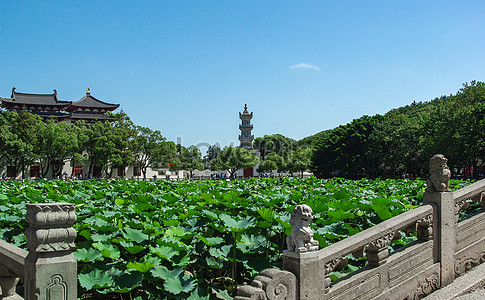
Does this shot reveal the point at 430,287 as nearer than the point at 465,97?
Yes

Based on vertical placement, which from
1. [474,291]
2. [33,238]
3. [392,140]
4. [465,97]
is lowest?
[474,291]

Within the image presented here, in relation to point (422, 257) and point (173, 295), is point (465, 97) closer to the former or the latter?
point (422, 257)

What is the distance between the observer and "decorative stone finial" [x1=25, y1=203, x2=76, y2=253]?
9.07ft

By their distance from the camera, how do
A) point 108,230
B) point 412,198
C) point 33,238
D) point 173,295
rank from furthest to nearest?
point 412,198, point 108,230, point 173,295, point 33,238

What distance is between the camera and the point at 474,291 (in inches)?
191

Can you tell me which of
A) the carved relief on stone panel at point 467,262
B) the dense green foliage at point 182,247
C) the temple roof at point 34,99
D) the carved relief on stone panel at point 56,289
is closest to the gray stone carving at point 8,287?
the dense green foliage at point 182,247

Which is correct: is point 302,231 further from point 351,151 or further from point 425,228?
point 351,151

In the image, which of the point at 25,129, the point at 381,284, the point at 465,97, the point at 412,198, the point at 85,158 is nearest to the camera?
the point at 381,284

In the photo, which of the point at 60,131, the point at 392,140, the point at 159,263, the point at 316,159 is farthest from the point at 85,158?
the point at 159,263

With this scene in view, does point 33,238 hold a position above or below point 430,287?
above

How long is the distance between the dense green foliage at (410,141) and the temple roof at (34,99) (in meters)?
36.6

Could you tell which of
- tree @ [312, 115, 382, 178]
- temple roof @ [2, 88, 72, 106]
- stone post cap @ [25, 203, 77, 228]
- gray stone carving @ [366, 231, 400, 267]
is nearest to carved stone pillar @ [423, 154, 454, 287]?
gray stone carving @ [366, 231, 400, 267]

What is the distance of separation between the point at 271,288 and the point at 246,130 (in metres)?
64.3

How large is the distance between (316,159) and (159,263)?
1677 inches
